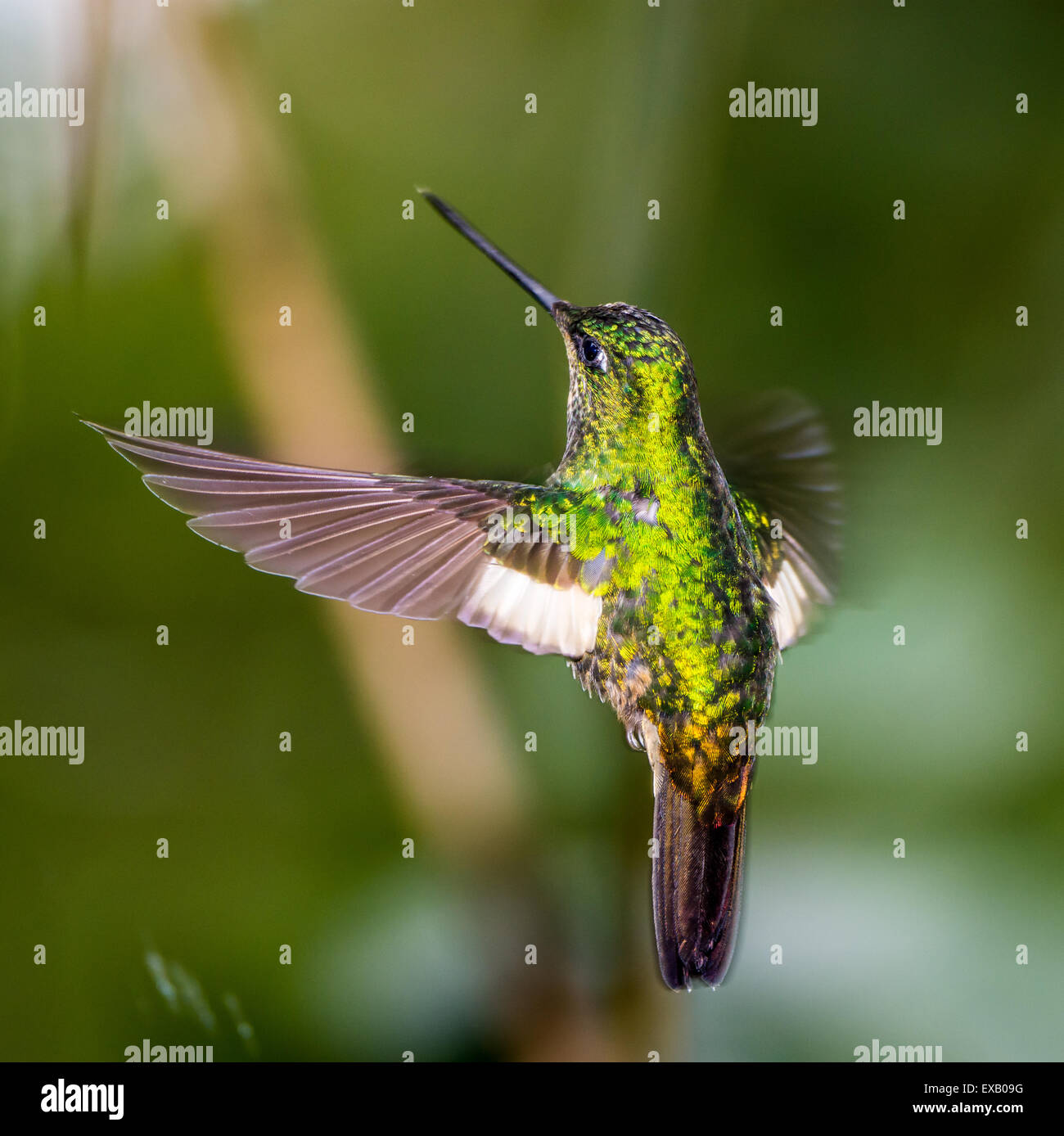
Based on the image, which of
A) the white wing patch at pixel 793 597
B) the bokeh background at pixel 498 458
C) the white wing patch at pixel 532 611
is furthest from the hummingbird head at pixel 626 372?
the bokeh background at pixel 498 458

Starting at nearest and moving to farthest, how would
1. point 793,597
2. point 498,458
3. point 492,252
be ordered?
1. point 492,252
2. point 793,597
3. point 498,458

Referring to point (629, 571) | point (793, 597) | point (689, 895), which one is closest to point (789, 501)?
point (793, 597)

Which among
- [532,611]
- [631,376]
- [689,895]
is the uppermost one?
[631,376]

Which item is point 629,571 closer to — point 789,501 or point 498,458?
point 789,501

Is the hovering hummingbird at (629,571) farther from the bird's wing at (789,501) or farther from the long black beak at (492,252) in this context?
the bird's wing at (789,501)

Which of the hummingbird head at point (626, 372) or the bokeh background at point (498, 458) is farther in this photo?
the bokeh background at point (498, 458)

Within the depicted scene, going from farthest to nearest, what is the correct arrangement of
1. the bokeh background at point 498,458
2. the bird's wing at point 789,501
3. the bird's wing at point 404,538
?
the bokeh background at point 498,458 < the bird's wing at point 789,501 < the bird's wing at point 404,538
